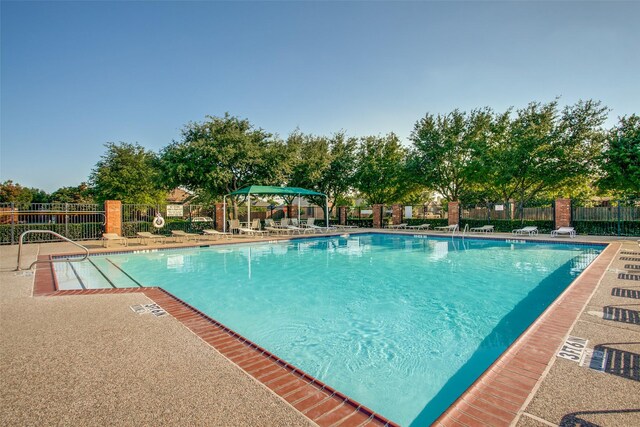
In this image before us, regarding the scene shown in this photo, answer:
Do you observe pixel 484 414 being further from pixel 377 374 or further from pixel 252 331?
pixel 252 331

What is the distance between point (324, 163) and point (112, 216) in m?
14.6

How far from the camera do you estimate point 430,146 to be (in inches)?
965

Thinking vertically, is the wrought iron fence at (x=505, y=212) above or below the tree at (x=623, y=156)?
below

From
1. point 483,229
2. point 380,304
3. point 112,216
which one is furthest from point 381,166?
point 380,304

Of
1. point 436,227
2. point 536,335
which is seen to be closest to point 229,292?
point 536,335

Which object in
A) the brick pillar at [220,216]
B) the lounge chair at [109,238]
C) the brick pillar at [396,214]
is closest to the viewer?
the lounge chair at [109,238]

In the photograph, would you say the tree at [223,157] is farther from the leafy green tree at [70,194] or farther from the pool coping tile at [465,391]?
the leafy green tree at [70,194]

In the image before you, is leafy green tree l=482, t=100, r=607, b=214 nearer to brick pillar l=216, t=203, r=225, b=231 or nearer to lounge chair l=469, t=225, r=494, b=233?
lounge chair l=469, t=225, r=494, b=233

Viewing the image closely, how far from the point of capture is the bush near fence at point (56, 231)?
47.0 feet

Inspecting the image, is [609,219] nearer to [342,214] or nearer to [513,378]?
[342,214]

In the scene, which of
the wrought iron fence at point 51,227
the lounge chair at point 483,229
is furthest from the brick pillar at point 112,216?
the lounge chair at point 483,229

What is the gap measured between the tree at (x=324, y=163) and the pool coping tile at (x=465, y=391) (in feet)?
68.4

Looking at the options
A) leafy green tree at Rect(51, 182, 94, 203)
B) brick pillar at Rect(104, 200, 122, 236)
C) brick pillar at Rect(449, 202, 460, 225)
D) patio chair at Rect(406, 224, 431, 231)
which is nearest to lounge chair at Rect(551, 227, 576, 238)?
brick pillar at Rect(449, 202, 460, 225)

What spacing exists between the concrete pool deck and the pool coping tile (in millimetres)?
45
